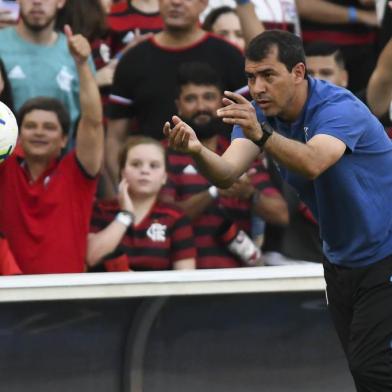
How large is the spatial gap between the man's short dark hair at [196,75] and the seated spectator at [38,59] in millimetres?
648

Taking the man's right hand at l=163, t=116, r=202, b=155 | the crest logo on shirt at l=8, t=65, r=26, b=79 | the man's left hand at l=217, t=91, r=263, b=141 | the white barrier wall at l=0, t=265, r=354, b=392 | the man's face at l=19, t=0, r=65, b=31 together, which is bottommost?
the white barrier wall at l=0, t=265, r=354, b=392

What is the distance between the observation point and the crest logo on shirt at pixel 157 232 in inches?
269

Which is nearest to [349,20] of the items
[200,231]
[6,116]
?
[200,231]

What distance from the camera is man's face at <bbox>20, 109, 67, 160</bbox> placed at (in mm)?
6832

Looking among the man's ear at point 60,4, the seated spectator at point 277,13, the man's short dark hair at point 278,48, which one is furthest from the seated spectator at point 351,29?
the man's short dark hair at point 278,48

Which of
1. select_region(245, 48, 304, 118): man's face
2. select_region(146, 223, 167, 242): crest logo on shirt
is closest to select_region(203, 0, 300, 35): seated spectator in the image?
select_region(146, 223, 167, 242): crest logo on shirt

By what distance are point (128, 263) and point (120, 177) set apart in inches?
24.7

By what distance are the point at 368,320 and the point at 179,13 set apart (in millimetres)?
2861

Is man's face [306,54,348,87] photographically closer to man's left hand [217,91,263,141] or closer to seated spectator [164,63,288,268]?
seated spectator [164,63,288,268]

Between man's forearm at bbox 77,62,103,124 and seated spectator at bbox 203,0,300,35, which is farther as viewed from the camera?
seated spectator at bbox 203,0,300,35

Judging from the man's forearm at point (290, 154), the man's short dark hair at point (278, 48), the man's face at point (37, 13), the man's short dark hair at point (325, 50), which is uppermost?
the man's short dark hair at point (278, 48)

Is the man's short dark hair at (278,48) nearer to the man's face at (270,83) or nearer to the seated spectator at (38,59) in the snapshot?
the man's face at (270,83)

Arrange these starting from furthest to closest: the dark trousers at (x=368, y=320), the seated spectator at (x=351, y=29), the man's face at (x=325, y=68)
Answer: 1. the seated spectator at (x=351, y=29)
2. the man's face at (x=325, y=68)
3. the dark trousers at (x=368, y=320)

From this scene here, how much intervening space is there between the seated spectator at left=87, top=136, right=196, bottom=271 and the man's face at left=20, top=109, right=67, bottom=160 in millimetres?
451
